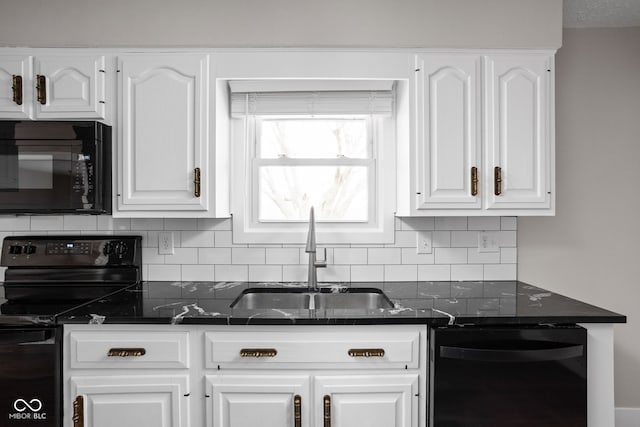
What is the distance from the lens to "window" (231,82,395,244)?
2.40m

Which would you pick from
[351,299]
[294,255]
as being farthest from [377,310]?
[294,255]

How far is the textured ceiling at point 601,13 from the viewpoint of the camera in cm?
228

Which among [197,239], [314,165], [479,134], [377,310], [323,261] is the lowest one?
[377,310]

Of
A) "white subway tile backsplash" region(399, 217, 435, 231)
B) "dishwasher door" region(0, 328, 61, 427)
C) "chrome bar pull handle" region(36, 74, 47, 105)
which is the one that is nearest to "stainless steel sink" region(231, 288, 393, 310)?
"white subway tile backsplash" region(399, 217, 435, 231)

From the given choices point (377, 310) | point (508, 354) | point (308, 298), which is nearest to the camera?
point (508, 354)

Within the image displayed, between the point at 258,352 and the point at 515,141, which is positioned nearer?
the point at 258,352

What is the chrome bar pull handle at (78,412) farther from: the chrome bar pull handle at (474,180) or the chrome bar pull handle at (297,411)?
the chrome bar pull handle at (474,180)

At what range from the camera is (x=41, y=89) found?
206cm

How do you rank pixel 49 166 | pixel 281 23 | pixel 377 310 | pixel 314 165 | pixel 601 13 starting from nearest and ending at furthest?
pixel 377 310, pixel 49 166, pixel 281 23, pixel 601 13, pixel 314 165

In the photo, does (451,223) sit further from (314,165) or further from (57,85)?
(57,85)

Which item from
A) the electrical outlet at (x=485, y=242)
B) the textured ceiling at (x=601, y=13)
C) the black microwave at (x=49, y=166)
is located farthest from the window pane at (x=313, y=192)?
the textured ceiling at (x=601, y=13)

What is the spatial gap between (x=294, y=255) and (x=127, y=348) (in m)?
1.00

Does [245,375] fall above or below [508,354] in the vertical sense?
below

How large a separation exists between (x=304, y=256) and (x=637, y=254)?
A: 1865 mm
